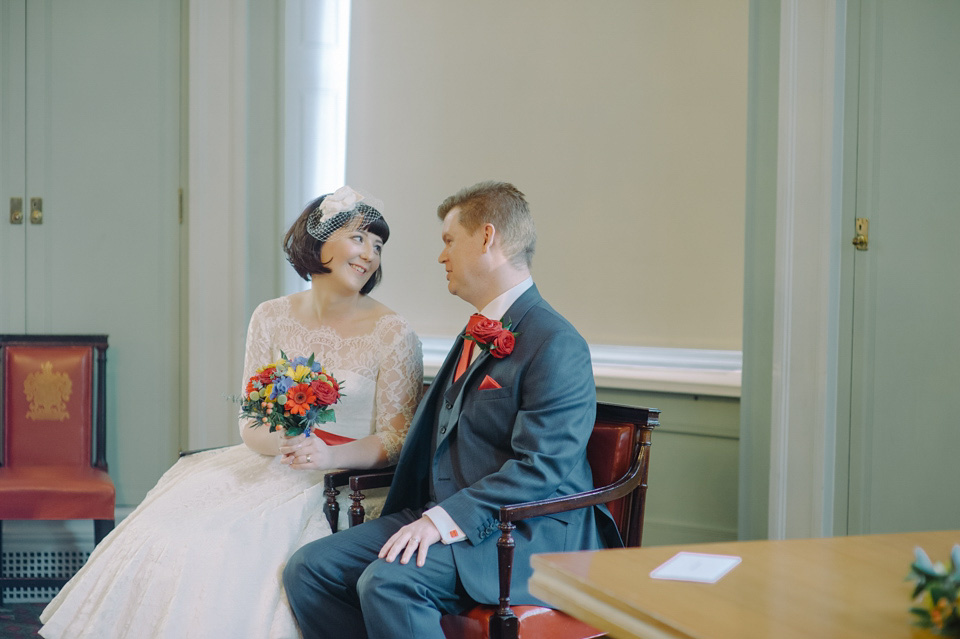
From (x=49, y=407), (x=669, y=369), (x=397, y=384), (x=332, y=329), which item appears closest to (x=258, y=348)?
(x=332, y=329)

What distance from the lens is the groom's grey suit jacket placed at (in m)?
2.42

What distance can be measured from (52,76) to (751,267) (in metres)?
3.45

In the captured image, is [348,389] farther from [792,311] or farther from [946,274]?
[946,274]

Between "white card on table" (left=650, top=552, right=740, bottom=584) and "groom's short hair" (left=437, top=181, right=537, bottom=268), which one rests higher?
"groom's short hair" (left=437, top=181, right=537, bottom=268)

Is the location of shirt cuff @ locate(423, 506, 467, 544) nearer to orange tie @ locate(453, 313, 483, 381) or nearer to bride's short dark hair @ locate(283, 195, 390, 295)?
orange tie @ locate(453, 313, 483, 381)

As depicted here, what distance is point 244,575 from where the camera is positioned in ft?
8.33

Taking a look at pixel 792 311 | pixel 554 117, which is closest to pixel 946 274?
pixel 792 311

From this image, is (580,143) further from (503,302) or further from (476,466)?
(476,466)

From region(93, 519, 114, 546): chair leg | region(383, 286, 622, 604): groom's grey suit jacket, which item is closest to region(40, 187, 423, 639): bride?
region(383, 286, 622, 604): groom's grey suit jacket

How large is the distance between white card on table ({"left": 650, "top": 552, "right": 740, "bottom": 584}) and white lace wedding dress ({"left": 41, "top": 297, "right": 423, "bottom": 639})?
4.24ft

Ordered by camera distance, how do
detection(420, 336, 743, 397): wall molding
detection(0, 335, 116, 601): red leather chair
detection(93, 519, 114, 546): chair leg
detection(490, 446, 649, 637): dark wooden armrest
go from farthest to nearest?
1. detection(0, 335, 116, 601): red leather chair
2. detection(93, 519, 114, 546): chair leg
3. detection(420, 336, 743, 397): wall molding
4. detection(490, 446, 649, 637): dark wooden armrest

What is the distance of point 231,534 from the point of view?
8.41 feet

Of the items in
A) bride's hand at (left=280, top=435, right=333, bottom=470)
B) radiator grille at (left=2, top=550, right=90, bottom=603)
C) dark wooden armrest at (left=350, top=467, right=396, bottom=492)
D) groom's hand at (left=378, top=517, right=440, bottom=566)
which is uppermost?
bride's hand at (left=280, top=435, right=333, bottom=470)

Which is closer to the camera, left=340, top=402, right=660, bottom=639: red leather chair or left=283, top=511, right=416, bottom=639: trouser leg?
left=340, top=402, right=660, bottom=639: red leather chair
